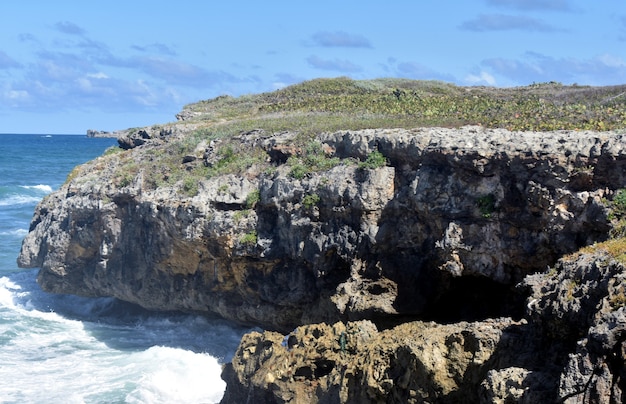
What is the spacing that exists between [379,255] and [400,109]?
37.9ft

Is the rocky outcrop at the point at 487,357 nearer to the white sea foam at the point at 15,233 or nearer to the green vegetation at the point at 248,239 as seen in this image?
the green vegetation at the point at 248,239

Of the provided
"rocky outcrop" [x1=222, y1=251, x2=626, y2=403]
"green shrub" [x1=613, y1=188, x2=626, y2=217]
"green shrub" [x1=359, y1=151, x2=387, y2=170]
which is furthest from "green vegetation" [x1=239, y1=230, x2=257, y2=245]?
"green shrub" [x1=613, y1=188, x2=626, y2=217]

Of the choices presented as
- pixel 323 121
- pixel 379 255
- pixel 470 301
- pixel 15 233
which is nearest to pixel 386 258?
pixel 379 255

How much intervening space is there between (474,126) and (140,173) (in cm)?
1183

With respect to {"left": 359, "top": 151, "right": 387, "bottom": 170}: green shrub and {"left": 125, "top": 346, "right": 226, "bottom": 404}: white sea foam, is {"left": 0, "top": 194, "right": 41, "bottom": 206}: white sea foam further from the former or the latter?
{"left": 359, "top": 151, "right": 387, "bottom": 170}: green shrub

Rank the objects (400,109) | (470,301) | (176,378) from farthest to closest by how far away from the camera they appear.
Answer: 1. (400,109)
2. (176,378)
3. (470,301)

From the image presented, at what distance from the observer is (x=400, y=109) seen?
30016mm

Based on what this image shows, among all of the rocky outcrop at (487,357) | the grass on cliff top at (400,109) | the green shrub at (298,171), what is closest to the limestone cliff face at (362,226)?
the green shrub at (298,171)

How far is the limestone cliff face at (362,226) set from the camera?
1712 cm

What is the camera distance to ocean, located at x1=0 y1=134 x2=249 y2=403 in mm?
20922

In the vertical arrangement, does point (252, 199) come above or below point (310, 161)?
below

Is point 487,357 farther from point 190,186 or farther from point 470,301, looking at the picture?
point 190,186

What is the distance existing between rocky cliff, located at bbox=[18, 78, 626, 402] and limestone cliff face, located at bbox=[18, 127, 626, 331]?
0.05 meters

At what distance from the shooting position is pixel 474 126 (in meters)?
22.3
